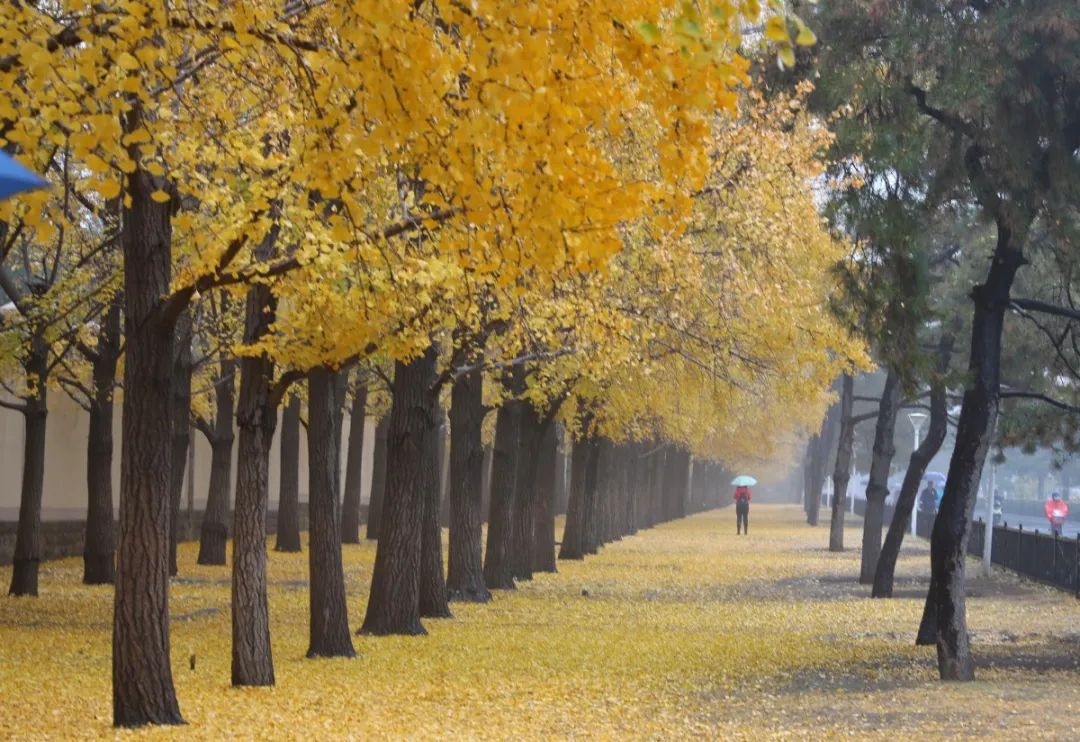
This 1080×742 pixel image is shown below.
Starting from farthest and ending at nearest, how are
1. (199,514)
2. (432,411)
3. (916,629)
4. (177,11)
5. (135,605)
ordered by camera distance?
(199,514) → (916,629) → (432,411) → (135,605) → (177,11)

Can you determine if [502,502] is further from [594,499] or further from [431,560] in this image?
[594,499]

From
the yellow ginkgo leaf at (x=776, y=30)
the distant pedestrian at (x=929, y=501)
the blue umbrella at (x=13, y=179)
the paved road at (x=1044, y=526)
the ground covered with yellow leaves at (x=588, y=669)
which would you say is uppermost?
the yellow ginkgo leaf at (x=776, y=30)

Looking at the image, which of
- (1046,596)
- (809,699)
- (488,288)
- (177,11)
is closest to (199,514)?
(1046,596)

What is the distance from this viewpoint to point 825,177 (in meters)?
17.8

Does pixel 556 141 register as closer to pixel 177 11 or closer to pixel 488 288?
pixel 177 11

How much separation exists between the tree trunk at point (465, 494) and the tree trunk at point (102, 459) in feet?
16.0

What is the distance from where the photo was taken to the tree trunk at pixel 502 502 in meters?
26.9

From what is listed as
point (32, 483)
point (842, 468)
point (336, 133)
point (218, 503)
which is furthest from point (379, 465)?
point (336, 133)

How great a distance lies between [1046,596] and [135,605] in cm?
2121

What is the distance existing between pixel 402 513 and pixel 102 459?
8017mm

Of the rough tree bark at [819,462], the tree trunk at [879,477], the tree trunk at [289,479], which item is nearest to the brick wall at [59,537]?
the tree trunk at [289,479]

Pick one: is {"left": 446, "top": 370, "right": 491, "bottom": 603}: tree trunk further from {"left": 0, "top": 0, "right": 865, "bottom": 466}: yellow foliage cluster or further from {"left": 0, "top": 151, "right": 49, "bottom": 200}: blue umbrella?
{"left": 0, "top": 151, "right": 49, "bottom": 200}: blue umbrella

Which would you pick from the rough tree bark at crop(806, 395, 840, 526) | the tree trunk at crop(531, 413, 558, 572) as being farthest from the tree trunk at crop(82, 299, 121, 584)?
the rough tree bark at crop(806, 395, 840, 526)

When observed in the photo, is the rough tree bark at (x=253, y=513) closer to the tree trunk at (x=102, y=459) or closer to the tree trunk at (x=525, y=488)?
the tree trunk at (x=102, y=459)
